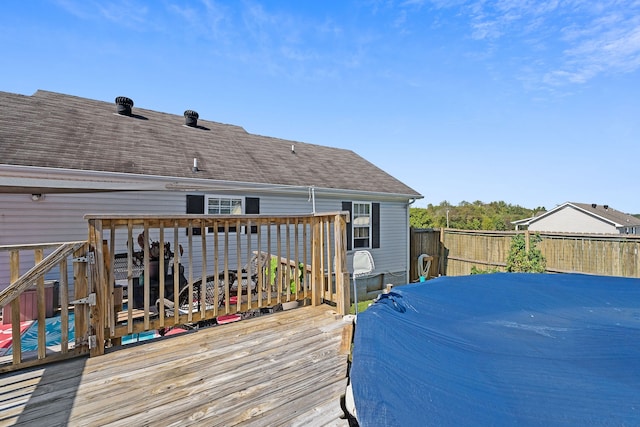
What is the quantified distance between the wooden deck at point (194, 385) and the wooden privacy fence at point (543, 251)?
898cm

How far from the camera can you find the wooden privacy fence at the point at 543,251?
796 cm

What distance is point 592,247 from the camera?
27.9 feet

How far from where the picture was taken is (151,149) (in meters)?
7.48

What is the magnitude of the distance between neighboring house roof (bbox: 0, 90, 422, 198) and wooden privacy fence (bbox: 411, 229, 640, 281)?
8.68 ft

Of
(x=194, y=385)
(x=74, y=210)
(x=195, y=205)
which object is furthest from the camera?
(x=195, y=205)

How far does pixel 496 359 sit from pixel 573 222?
1245 inches

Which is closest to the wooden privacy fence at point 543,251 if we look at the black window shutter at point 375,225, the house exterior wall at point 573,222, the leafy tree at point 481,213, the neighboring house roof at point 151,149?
the black window shutter at point 375,225

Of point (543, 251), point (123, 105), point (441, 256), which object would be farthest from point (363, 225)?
point (123, 105)

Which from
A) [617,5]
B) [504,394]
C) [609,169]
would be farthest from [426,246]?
[609,169]

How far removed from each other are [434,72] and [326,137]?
6461 millimetres

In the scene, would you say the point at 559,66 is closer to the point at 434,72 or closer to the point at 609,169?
the point at 434,72

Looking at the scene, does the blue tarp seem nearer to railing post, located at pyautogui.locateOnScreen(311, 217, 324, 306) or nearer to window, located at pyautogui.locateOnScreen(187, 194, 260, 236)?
railing post, located at pyautogui.locateOnScreen(311, 217, 324, 306)

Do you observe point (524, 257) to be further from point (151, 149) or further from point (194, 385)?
point (151, 149)

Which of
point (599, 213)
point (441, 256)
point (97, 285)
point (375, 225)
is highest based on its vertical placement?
point (599, 213)
